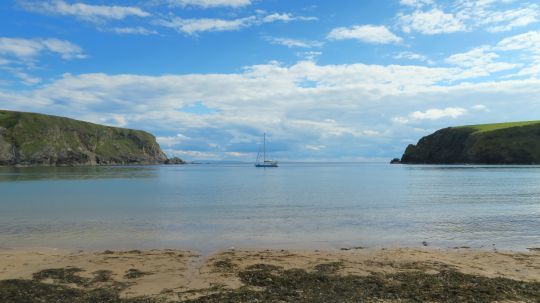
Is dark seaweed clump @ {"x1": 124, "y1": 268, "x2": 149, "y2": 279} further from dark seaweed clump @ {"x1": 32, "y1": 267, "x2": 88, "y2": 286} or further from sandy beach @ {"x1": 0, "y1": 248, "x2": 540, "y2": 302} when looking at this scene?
dark seaweed clump @ {"x1": 32, "y1": 267, "x2": 88, "y2": 286}

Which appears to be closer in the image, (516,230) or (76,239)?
(76,239)

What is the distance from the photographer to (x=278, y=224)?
35.8 m

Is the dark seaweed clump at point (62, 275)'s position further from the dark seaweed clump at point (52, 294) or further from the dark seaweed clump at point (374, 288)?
the dark seaweed clump at point (374, 288)

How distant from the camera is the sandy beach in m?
15.0

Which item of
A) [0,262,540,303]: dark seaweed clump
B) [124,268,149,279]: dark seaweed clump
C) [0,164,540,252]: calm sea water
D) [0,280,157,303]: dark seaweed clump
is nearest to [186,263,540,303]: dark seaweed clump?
[0,262,540,303]: dark seaweed clump

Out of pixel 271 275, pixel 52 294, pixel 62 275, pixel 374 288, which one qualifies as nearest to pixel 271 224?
pixel 271 275

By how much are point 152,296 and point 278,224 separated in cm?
2127

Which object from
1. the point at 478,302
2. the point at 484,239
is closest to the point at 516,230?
the point at 484,239

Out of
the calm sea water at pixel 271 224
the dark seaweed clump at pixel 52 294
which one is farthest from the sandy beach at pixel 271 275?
the calm sea water at pixel 271 224

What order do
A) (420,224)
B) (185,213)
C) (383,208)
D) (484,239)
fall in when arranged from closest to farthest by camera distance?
(484,239)
(420,224)
(185,213)
(383,208)

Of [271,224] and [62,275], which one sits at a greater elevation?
[62,275]

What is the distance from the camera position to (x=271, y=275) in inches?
711

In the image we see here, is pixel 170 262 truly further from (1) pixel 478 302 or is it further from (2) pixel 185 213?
(2) pixel 185 213

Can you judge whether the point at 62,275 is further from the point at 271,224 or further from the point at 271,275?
the point at 271,224
